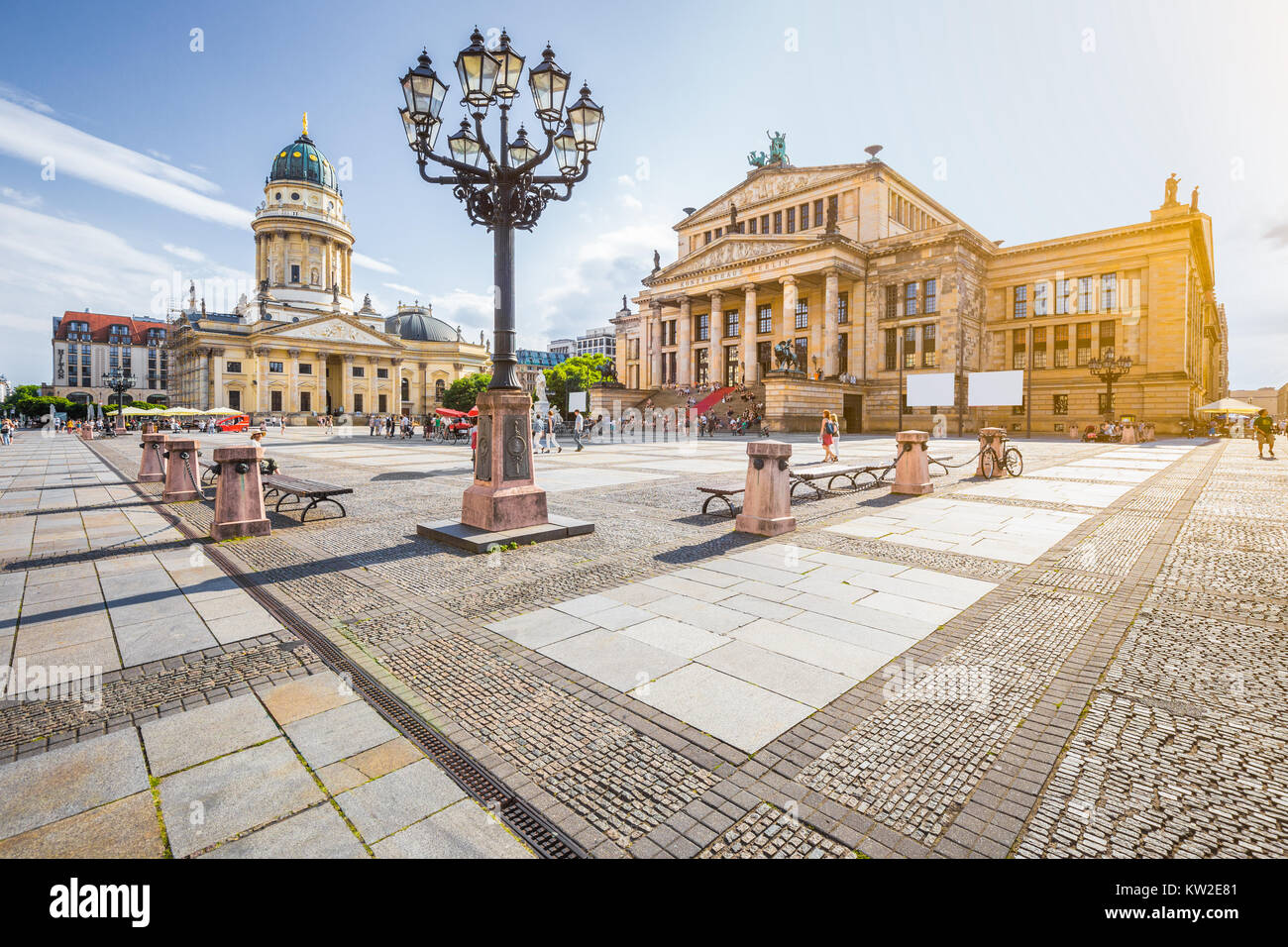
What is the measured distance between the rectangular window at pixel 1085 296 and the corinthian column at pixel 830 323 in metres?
17.6

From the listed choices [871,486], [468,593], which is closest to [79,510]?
[468,593]

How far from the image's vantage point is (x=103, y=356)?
117m

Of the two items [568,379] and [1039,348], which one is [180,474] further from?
[568,379]

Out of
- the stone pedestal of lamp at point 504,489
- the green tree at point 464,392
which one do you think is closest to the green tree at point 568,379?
the green tree at point 464,392

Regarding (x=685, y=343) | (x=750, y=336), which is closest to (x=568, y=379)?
(x=685, y=343)

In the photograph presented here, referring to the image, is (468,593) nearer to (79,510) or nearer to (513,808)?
(513,808)

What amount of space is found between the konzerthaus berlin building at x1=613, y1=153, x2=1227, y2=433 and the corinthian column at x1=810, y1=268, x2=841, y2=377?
0.12 metres

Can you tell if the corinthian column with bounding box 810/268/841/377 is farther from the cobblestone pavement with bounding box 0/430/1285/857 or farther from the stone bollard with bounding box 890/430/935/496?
the cobblestone pavement with bounding box 0/430/1285/857

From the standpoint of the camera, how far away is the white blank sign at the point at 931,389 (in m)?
43.5

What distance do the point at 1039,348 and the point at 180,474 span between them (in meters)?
55.3

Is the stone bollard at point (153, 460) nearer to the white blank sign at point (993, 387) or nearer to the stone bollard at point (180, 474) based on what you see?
the stone bollard at point (180, 474)

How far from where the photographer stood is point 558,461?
2095 cm

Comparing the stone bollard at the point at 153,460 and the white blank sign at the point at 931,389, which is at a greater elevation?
the white blank sign at the point at 931,389
